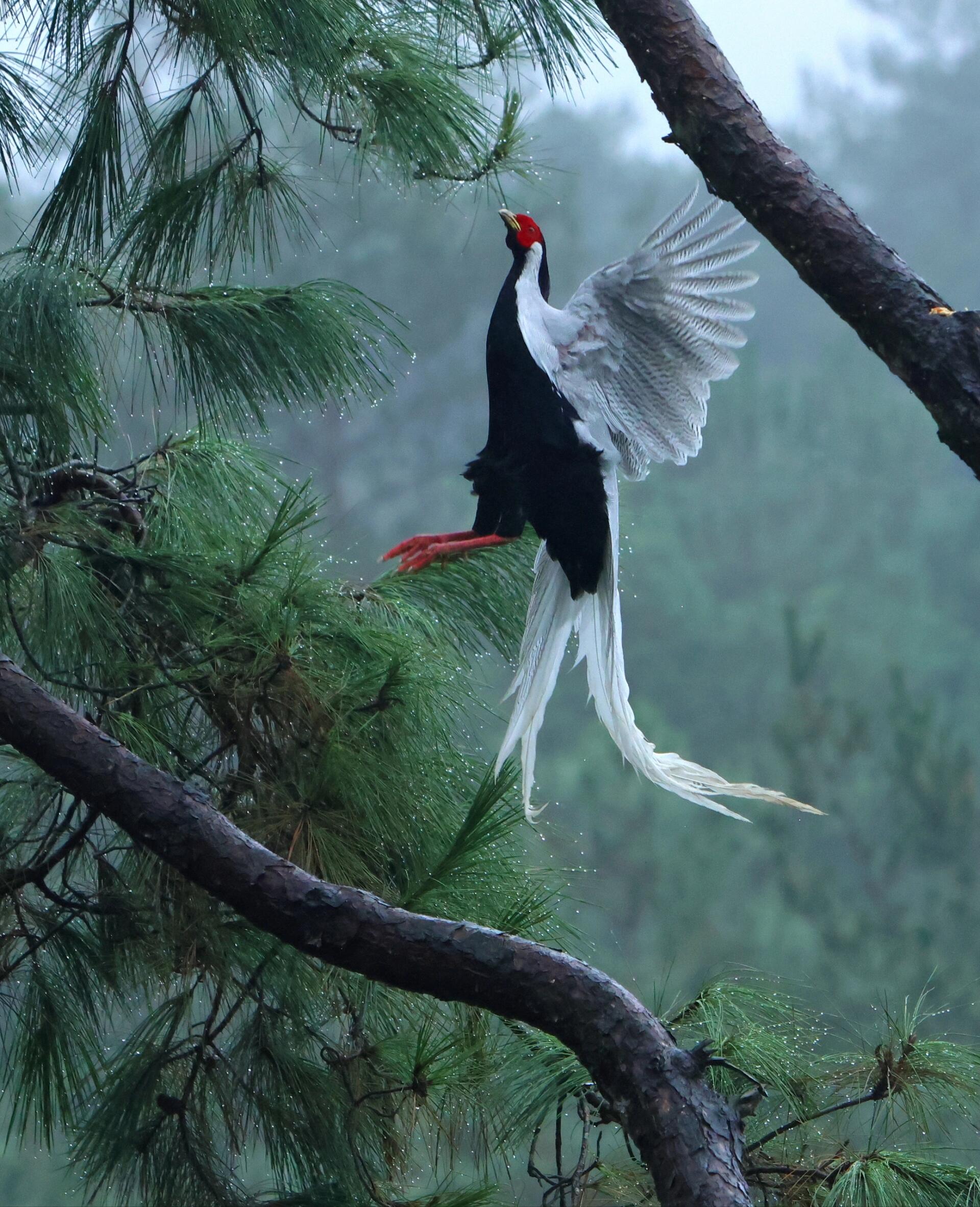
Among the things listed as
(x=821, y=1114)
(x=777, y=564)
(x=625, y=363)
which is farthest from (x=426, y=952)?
(x=777, y=564)

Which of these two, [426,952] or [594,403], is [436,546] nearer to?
[594,403]

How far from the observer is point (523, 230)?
87 cm

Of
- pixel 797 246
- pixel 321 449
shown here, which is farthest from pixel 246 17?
pixel 321 449

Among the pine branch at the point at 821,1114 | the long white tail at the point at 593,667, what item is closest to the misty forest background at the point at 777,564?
the long white tail at the point at 593,667

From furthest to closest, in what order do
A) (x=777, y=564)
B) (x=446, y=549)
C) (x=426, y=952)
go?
1. (x=777, y=564)
2. (x=446, y=549)
3. (x=426, y=952)

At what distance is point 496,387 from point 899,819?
2702 millimetres

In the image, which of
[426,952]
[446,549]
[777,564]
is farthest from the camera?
[777,564]

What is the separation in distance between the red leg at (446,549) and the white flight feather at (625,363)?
0.08 meters

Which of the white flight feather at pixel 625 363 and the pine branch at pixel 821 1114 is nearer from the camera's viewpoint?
the pine branch at pixel 821 1114

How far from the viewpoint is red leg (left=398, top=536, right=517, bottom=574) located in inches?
32.9

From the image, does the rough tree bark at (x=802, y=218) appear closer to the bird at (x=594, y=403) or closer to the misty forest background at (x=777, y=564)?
the bird at (x=594, y=403)

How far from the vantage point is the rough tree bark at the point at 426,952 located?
55 centimetres

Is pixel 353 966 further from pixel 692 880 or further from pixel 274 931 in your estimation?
pixel 692 880

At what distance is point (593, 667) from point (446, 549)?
127 millimetres
